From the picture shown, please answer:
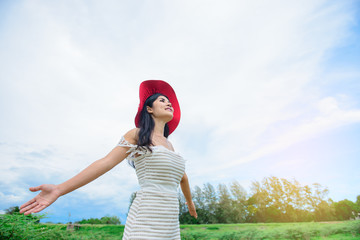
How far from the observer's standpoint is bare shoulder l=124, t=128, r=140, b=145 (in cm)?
171

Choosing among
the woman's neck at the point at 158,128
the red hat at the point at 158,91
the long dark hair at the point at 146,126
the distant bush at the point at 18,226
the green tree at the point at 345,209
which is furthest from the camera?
the green tree at the point at 345,209

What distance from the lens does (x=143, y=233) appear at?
138 cm

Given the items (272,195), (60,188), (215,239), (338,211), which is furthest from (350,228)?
(60,188)

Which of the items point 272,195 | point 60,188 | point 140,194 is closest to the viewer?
point 60,188

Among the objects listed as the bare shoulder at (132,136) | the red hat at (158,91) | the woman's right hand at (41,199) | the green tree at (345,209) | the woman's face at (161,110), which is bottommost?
the green tree at (345,209)

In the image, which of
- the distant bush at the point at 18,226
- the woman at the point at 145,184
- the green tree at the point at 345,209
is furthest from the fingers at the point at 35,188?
the green tree at the point at 345,209

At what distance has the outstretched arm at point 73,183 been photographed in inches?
48.2

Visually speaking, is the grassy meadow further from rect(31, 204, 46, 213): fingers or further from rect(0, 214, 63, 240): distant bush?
rect(31, 204, 46, 213): fingers

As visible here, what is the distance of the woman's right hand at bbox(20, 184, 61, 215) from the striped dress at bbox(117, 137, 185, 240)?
1.68 feet

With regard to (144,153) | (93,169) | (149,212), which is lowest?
(149,212)

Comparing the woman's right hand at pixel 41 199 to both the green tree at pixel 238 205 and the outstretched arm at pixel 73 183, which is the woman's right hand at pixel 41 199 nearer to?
the outstretched arm at pixel 73 183

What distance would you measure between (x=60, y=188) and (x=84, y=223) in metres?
4.86

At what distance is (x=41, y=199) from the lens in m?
1.23

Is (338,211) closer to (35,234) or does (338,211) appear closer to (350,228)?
(350,228)
